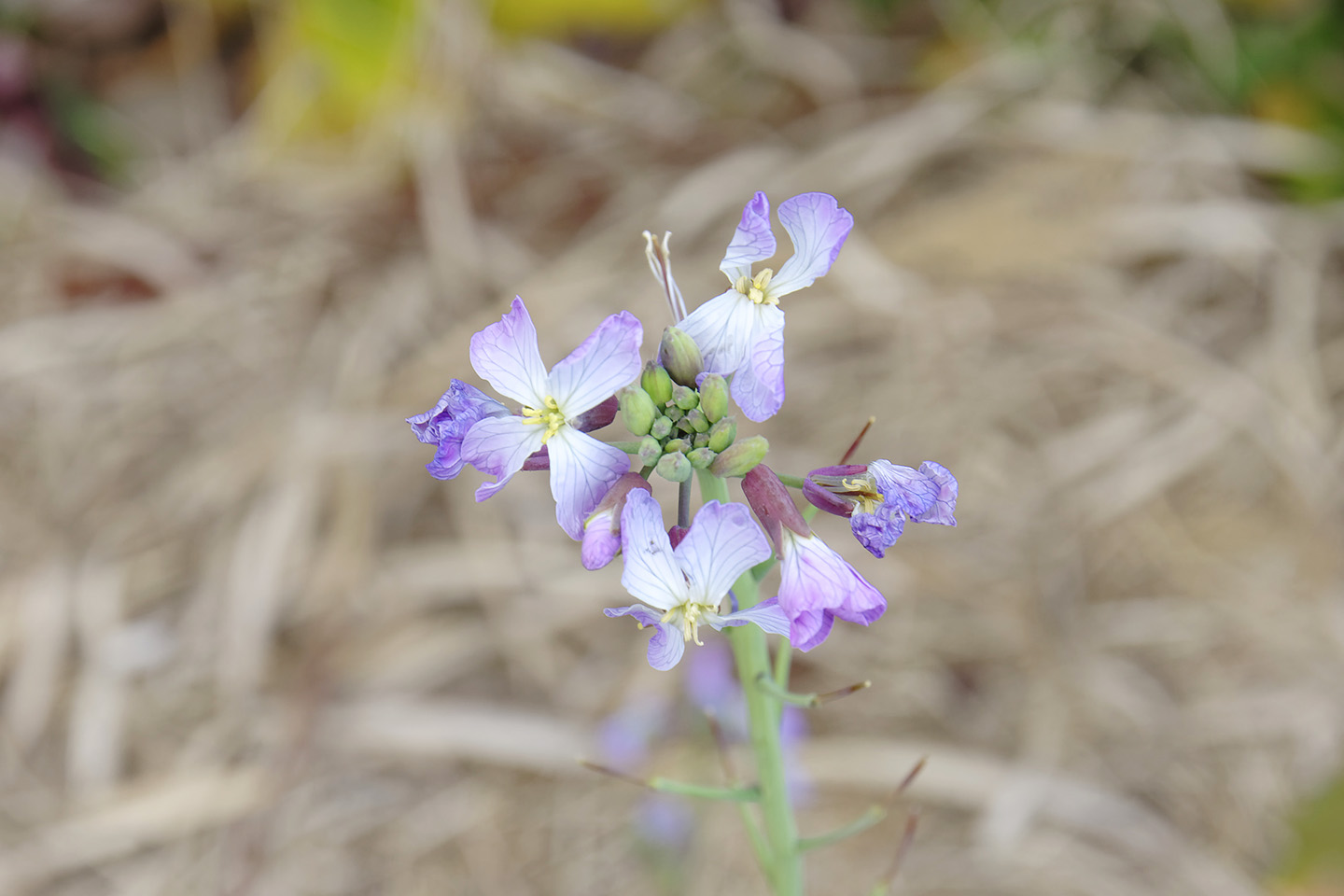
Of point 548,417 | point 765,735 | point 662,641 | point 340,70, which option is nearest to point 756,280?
point 548,417

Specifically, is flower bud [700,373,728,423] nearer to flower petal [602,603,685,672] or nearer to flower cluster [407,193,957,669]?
flower cluster [407,193,957,669]

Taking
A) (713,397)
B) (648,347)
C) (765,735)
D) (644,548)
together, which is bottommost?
(765,735)

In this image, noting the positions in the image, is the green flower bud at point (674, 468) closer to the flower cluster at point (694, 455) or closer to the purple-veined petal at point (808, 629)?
the flower cluster at point (694, 455)

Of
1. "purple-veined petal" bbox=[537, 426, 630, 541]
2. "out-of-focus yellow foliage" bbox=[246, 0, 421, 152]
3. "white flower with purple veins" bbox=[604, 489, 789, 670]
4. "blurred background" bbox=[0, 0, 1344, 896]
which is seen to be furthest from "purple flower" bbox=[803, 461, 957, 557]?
"out-of-focus yellow foliage" bbox=[246, 0, 421, 152]

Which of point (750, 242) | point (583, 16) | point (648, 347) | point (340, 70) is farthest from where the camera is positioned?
point (583, 16)

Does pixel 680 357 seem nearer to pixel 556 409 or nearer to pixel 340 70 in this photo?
pixel 556 409
